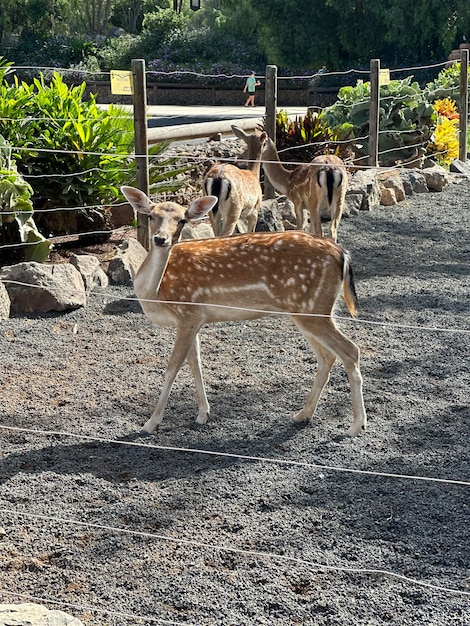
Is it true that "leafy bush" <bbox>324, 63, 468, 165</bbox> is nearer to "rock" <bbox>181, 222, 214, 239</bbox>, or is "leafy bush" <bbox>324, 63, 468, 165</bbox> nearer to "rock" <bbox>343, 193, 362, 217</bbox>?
"rock" <bbox>343, 193, 362, 217</bbox>

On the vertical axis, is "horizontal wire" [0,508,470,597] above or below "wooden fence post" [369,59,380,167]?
below

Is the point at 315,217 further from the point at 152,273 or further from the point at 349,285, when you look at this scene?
the point at 152,273

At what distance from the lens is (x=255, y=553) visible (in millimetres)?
4160

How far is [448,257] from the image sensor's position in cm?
996

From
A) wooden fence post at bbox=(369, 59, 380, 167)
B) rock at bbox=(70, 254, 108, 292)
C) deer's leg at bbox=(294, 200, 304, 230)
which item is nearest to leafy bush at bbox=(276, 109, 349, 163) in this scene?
wooden fence post at bbox=(369, 59, 380, 167)

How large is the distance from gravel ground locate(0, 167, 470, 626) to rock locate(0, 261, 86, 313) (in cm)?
15

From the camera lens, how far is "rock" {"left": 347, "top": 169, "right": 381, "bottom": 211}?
12.4m

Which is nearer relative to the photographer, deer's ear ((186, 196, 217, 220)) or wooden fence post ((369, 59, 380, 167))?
deer's ear ((186, 196, 217, 220))

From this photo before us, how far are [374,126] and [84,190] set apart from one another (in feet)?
17.6

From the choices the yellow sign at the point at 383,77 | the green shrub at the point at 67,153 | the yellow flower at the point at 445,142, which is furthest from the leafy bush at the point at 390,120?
the green shrub at the point at 67,153

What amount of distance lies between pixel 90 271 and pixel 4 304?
3.37 feet

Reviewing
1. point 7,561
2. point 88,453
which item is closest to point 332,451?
point 88,453

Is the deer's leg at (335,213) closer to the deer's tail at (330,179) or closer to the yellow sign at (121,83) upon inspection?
the deer's tail at (330,179)

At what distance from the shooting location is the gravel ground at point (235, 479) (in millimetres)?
3943
